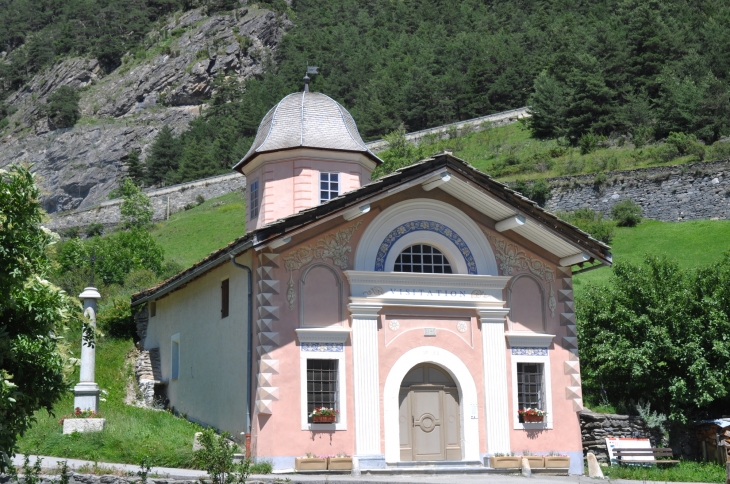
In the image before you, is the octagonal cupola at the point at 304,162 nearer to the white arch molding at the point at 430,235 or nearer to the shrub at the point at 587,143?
the white arch molding at the point at 430,235

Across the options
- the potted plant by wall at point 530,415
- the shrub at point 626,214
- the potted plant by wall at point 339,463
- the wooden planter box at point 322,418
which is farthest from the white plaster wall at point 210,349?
the shrub at point 626,214

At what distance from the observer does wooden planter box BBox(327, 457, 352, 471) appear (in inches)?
716

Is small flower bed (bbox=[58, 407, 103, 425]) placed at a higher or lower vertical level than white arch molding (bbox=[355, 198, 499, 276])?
lower

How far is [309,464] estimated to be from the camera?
18125mm

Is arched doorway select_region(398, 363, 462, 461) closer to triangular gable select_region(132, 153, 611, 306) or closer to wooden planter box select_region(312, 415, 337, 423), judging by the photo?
wooden planter box select_region(312, 415, 337, 423)

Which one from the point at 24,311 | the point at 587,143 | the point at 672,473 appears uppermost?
the point at 587,143

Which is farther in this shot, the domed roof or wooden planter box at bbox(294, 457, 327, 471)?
the domed roof

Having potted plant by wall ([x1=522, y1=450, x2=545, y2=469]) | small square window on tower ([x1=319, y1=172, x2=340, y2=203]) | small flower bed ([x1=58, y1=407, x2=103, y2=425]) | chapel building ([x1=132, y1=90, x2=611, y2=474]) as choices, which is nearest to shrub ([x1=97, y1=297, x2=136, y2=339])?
chapel building ([x1=132, y1=90, x2=611, y2=474])

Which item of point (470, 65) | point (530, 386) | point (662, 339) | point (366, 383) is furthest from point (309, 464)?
point (470, 65)

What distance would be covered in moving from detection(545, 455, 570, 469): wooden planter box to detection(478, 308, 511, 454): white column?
0.85m

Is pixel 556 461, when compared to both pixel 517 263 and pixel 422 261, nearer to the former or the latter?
pixel 517 263

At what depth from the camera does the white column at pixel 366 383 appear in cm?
1881

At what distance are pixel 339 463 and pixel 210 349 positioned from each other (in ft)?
16.8

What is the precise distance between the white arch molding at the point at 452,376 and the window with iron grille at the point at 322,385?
1090 mm
